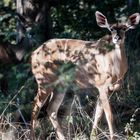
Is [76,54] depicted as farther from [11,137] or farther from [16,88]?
[11,137]

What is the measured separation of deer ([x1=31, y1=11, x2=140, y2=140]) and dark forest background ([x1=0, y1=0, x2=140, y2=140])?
0.15m

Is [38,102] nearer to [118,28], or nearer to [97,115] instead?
[97,115]

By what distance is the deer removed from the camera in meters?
8.21

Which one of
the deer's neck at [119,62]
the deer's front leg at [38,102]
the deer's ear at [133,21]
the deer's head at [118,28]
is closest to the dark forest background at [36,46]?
the deer's front leg at [38,102]

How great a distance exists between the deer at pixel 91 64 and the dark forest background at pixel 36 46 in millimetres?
150

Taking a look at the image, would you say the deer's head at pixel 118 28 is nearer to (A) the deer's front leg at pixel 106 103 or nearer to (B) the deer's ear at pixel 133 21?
(B) the deer's ear at pixel 133 21

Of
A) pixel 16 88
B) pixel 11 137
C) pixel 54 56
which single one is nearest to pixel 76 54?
pixel 54 56

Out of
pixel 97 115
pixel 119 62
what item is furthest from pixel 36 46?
pixel 97 115

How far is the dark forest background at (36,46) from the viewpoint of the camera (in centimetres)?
785

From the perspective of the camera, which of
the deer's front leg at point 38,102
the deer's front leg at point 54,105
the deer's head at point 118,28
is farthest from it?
the deer's front leg at point 54,105

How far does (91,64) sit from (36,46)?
0.79 meters

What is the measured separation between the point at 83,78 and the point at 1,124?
4.29 ft

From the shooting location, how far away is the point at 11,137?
774cm

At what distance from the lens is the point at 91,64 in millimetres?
8391
